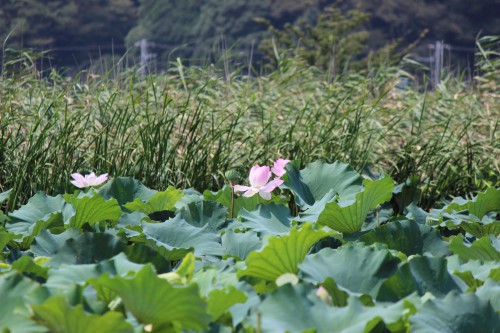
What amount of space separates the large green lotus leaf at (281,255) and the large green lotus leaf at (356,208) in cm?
39

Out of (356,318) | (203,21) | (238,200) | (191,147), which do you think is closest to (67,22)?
(203,21)

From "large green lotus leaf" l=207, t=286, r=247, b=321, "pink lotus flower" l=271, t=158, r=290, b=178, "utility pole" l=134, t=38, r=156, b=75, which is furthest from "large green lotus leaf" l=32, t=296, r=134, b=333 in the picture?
"utility pole" l=134, t=38, r=156, b=75

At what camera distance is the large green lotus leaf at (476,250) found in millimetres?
1569

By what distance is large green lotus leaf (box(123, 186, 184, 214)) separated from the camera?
204 centimetres

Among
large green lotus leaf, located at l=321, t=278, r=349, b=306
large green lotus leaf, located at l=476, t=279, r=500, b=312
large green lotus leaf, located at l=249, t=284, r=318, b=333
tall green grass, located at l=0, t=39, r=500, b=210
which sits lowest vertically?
tall green grass, located at l=0, t=39, r=500, b=210

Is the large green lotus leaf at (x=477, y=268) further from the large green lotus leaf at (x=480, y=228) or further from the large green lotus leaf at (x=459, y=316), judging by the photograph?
the large green lotus leaf at (x=480, y=228)

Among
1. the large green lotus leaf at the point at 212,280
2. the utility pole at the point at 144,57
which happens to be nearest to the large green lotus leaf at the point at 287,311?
the large green lotus leaf at the point at 212,280

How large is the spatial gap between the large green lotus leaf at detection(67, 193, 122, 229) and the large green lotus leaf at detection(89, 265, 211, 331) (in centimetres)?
79

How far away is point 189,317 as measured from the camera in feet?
3.35

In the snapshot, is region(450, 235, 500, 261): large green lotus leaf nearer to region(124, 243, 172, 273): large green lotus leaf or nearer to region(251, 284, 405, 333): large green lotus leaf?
region(251, 284, 405, 333): large green lotus leaf

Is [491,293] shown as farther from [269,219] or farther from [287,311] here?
[269,219]

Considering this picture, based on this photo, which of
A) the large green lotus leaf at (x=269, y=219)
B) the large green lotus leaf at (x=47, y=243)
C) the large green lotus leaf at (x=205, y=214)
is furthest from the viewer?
the large green lotus leaf at (x=205, y=214)

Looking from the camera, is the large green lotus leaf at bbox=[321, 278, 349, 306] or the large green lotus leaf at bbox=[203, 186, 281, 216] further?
the large green lotus leaf at bbox=[203, 186, 281, 216]

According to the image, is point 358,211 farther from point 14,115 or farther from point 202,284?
point 14,115
